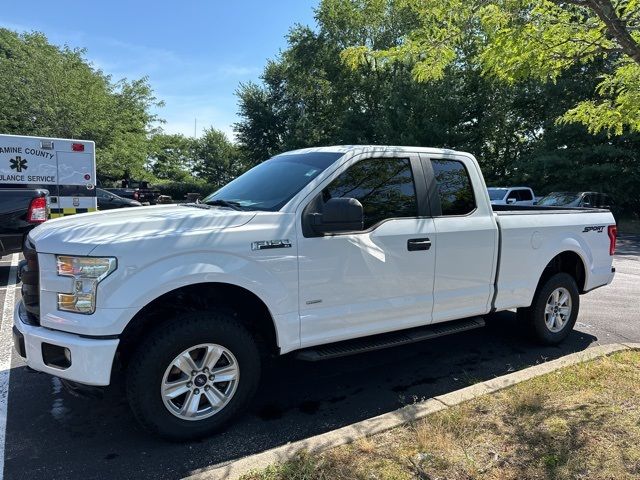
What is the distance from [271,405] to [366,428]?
938mm

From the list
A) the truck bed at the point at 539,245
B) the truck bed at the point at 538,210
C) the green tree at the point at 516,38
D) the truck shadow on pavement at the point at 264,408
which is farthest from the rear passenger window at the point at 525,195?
the green tree at the point at 516,38

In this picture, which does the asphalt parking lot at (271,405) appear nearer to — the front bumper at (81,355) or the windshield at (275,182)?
the front bumper at (81,355)

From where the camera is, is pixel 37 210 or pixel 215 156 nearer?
pixel 37 210

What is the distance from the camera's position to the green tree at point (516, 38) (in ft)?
13.0

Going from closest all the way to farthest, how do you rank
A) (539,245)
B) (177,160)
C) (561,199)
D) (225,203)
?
1. (225,203)
2. (539,245)
3. (561,199)
4. (177,160)

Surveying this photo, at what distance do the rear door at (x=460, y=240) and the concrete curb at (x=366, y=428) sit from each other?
0.70m

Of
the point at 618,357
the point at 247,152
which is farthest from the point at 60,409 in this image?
the point at 247,152

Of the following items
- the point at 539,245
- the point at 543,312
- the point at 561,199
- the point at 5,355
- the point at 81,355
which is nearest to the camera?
the point at 81,355

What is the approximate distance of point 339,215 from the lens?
11.1 ft

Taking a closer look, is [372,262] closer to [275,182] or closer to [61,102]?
[275,182]

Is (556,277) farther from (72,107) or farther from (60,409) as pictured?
(72,107)

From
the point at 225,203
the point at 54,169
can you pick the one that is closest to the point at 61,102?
the point at 54,169

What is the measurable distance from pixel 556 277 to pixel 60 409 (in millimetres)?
4746

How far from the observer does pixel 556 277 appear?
525 centimetres
